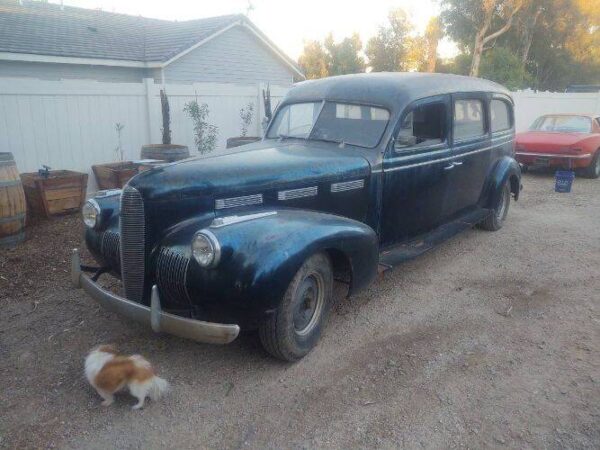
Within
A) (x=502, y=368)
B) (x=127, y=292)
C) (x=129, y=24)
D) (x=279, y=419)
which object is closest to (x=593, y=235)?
(x=502, y=368)

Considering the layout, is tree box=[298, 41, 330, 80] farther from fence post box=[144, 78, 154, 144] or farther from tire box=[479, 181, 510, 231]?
tire box=[479, 181, 510, 231]

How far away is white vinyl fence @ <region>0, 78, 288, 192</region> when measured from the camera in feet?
21.8

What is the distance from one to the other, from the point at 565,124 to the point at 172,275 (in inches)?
440

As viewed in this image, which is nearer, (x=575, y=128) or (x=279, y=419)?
(x=279, y=419)

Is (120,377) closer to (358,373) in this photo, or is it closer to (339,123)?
(358,373)

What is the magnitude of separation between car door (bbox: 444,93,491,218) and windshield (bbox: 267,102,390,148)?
1159mm

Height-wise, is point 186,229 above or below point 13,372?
above

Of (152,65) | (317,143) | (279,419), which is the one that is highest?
(152,65)

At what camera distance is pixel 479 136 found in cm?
560

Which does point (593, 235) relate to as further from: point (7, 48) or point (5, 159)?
point (7, 48)

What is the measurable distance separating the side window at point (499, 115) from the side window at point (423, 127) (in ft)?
4.58

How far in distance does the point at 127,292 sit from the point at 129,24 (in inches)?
633

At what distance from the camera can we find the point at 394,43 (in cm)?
3191

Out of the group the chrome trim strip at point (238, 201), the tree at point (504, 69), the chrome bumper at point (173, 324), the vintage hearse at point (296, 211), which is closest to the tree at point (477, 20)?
the tree at point (504, 69)
